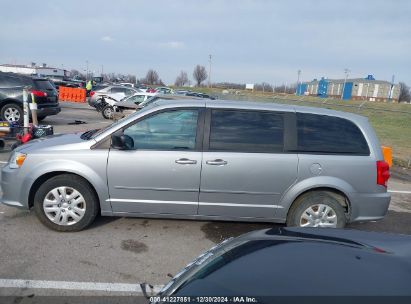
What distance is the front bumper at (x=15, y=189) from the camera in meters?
4.16

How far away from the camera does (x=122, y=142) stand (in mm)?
4039

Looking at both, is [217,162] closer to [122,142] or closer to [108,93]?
[122,142]

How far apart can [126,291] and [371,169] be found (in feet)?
10.3

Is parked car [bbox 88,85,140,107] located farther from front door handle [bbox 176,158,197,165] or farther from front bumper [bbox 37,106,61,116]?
front door handle [bbox 176,158,197,165]

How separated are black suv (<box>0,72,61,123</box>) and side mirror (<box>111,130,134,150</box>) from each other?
9.09m

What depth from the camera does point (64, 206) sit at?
4199mm

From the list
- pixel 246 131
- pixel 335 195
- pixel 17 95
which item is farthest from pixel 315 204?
pixel 17 95

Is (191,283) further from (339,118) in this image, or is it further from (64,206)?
(339,118)

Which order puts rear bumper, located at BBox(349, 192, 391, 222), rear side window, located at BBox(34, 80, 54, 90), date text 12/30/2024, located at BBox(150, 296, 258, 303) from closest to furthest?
date text 12/30/2024, located at BBox(150, 296, 258, 303) → rear bumper, located at BBox(349, 192, 391, 222) → rear side window, located at BBox(34, 80, 54, 90)

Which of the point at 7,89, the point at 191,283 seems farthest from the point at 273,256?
the point at 7,89

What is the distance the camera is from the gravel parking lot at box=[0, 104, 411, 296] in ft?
10.8

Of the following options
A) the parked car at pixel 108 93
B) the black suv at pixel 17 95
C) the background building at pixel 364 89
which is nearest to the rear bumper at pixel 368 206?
the black suv at pixel 17 95

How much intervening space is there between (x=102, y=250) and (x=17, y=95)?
395 inches

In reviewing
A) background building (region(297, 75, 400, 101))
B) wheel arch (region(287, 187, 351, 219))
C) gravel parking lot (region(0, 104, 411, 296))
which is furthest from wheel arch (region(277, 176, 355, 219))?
background building (region(297, 75, 400, 101))
